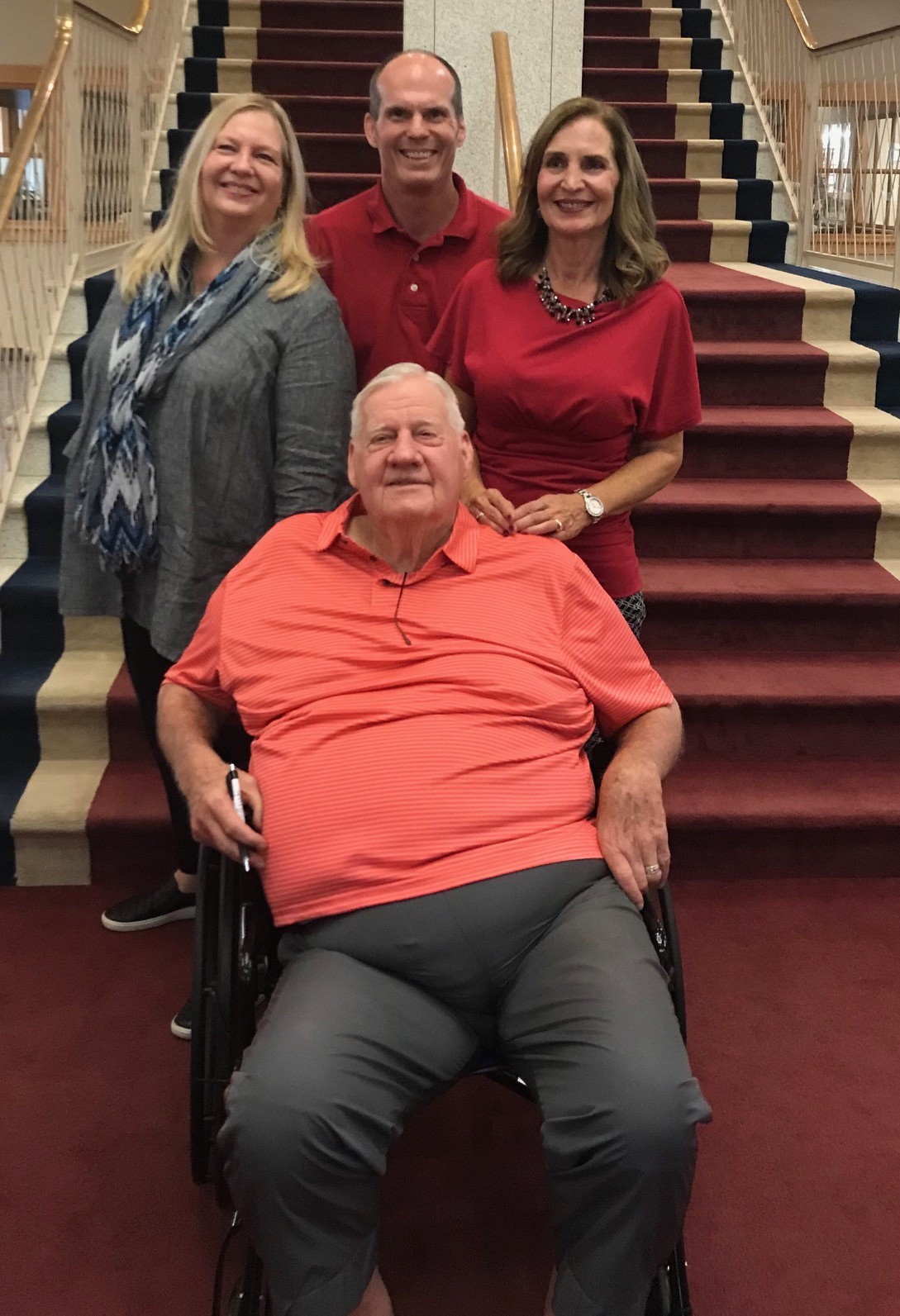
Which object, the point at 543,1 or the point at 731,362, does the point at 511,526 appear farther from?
the point at 543,1

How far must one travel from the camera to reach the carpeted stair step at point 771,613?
3246 mm

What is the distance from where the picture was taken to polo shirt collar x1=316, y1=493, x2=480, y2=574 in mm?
1748

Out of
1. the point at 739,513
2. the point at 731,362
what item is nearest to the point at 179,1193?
the point at 739,513

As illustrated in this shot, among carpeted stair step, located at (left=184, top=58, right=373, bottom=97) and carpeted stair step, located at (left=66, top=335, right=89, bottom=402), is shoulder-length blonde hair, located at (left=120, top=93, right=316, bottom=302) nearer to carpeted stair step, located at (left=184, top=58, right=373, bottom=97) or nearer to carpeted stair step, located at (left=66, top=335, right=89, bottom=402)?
carpeted stair step, located at (left=66, top=335, right=89, bottom=402)

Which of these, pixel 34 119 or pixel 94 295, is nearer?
pixel 34 119

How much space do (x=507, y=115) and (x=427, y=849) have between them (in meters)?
2.89

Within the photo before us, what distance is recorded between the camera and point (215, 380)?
1.87 meters

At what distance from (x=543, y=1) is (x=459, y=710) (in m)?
3.80

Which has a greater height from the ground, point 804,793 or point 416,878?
point 416,878

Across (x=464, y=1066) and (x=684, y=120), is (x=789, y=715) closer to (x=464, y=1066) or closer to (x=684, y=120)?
(x=464, y=1066)

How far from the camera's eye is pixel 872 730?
10.2 feet

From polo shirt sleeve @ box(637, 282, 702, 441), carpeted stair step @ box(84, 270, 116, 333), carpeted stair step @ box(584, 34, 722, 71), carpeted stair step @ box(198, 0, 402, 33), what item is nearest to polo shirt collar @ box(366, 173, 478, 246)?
polo shirt sleeve @ box(637, 282, 702, 441)

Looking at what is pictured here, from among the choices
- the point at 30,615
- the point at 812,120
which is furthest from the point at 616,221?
the point at 812,120

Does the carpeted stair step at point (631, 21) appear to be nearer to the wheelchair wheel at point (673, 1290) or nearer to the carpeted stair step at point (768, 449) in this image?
the carpeted stair step at point (768, 449)
